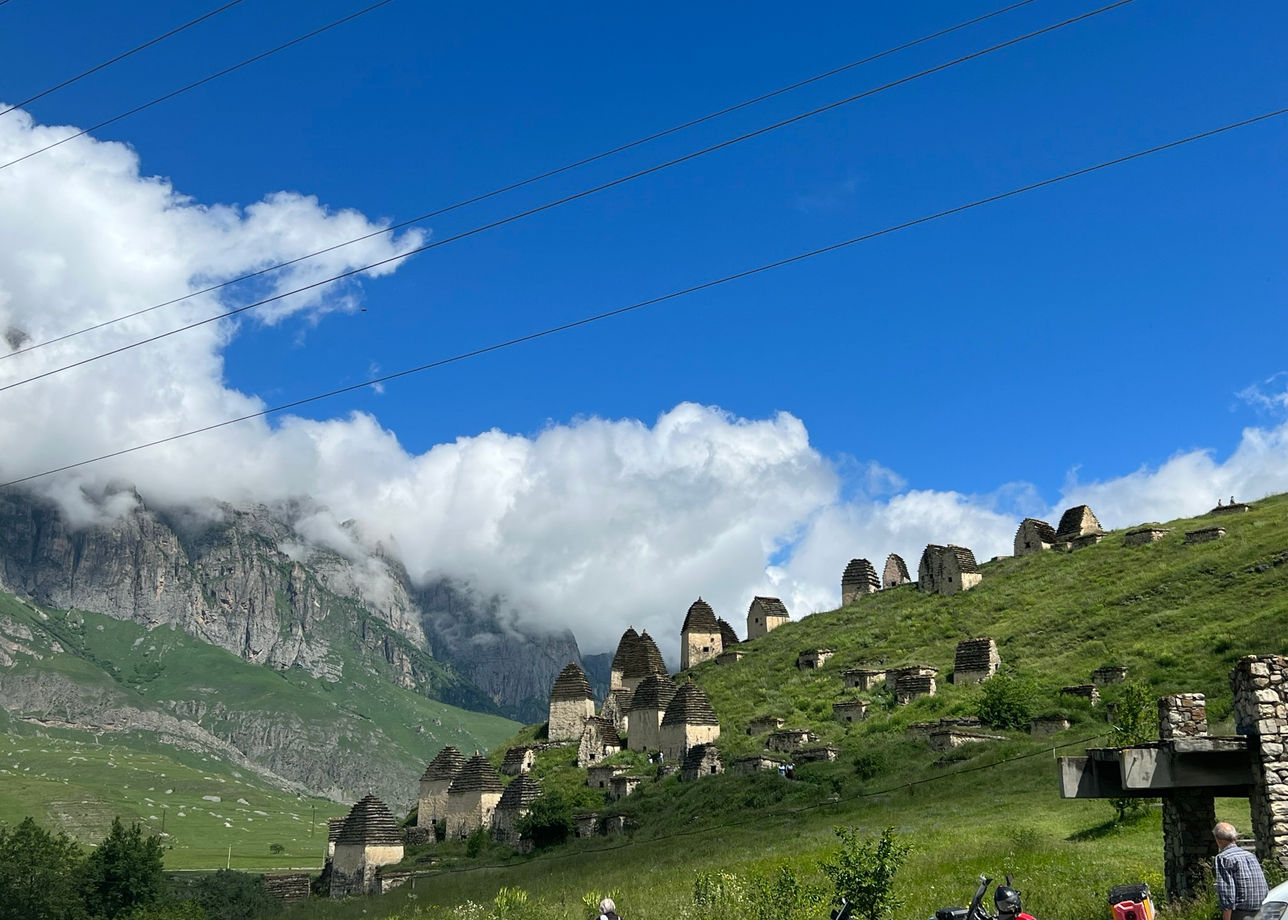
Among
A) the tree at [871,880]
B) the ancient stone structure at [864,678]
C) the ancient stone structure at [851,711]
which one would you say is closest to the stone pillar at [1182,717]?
the tree at [871,880]

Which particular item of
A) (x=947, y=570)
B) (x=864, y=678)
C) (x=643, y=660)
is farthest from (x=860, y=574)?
(x=864, y=678)

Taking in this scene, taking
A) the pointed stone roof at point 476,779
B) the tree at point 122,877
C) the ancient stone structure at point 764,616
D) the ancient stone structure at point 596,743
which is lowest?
the tree at point 122,877

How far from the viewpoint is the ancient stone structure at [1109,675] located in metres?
53.5

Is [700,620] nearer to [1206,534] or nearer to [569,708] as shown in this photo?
[569,708]

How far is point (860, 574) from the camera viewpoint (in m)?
102

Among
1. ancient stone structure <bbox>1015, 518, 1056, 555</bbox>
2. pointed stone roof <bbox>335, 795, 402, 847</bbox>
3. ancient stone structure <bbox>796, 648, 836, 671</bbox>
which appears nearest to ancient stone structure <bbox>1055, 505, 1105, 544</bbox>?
ancient stone structure <bbox>1015, 518, 1056, 555</bbox>

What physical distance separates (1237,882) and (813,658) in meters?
66.8

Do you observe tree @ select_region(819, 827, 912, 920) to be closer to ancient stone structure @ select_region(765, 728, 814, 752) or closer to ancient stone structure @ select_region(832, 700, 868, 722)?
ancient stone structure @ select_region(765, 728, 814, 752)

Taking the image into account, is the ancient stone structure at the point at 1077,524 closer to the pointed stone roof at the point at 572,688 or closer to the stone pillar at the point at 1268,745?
the pointed stone roof at the point at 572,688

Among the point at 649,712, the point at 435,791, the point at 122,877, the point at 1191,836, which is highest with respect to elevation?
the point at 649,712

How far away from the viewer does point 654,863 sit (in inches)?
1606

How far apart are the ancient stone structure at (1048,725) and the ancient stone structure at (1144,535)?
115ft

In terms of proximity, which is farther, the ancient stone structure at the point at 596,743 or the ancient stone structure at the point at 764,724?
the ancient stone structure at the point at 596,743

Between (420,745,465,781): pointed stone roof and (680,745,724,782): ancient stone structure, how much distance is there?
18.1 m
